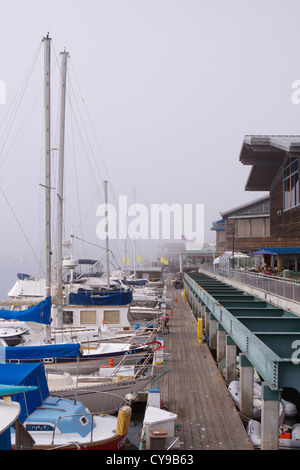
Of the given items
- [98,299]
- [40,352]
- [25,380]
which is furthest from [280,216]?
[25,380]

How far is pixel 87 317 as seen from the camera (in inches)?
990

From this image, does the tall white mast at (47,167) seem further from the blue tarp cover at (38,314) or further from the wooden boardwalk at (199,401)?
the wooden boardwalk at (199,401)

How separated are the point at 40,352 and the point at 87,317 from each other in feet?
29.2

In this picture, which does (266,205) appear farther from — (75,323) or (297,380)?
(297,380)

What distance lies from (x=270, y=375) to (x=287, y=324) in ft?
21.0

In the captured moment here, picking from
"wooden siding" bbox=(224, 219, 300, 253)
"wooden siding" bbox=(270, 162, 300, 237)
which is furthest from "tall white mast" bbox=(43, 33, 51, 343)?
"wooden siding" bbox=(224, 219, 300, 253)

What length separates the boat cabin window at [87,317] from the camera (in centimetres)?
2511

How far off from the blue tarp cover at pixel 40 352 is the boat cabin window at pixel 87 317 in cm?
886

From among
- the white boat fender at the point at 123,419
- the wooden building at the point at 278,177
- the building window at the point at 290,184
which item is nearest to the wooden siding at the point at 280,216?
the wooden building at the point at 278,177

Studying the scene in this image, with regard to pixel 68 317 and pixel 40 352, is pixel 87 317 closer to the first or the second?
pixel 68 317

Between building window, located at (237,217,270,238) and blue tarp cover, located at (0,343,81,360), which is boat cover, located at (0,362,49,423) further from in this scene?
building window, located at (237,217,270,238)

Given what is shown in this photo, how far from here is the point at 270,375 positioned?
996 cm

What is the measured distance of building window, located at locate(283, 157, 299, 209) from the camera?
23.4m

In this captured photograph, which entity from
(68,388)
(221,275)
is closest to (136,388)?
(68,388)
